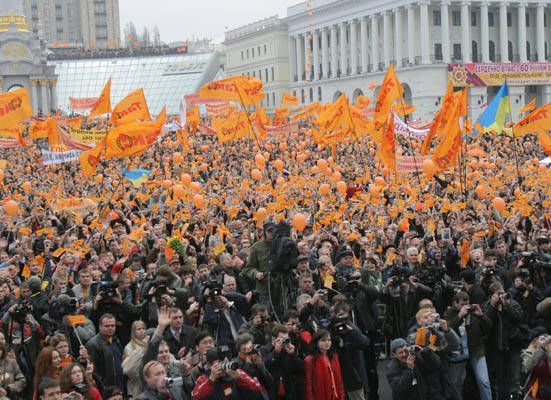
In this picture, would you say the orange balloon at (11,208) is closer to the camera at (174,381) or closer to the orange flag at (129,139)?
the orange flag at (129,139)

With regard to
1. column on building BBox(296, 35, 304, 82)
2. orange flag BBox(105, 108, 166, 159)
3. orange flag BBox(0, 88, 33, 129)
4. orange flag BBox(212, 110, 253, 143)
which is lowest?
orange flag BBox(105, 108, 166, 159)

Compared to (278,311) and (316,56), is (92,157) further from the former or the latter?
(316,56)

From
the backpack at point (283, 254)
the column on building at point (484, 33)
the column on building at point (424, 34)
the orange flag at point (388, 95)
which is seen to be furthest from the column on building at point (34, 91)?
the backpack at point (283, 254)

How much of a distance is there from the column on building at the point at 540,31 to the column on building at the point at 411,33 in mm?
9755

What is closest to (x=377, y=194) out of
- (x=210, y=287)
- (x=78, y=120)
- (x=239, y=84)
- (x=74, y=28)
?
(x=239, y=84)

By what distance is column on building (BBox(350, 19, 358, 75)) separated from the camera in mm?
80312

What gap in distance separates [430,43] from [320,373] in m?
65.9

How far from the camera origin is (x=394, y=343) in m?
8.59

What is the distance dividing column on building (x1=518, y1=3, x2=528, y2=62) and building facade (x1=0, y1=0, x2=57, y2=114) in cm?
3326

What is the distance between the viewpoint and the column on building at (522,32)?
244ft

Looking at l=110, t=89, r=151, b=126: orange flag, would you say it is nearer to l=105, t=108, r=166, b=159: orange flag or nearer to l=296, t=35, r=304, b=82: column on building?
l=105, t=108, r=166, b=159: orange flag

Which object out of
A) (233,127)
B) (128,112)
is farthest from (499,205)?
(233,127)

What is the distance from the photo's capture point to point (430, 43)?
238 feet

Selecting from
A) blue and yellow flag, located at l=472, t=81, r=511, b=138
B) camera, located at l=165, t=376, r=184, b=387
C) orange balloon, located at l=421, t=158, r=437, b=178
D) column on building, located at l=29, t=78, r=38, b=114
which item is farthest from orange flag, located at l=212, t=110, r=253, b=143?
column on building, located at l=29, t=78, r=38, b=114
